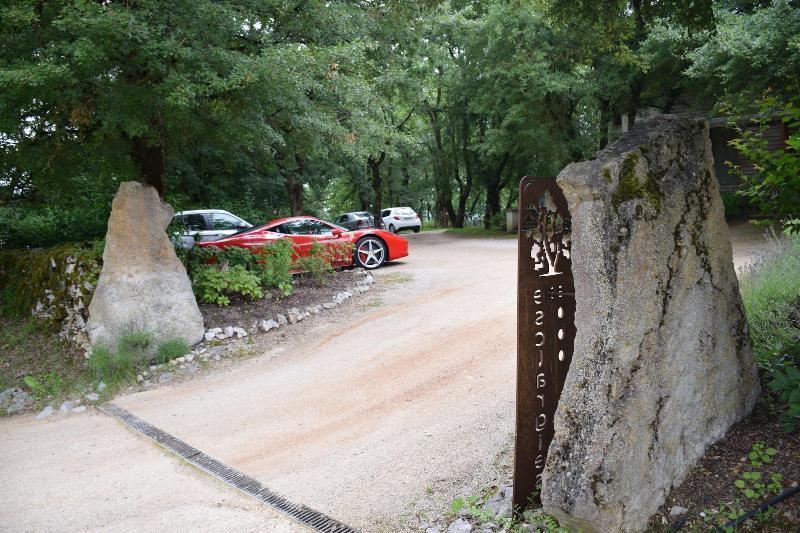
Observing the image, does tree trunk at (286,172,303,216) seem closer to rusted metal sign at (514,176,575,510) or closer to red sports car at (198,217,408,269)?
red sports car at (198,217,408,269)

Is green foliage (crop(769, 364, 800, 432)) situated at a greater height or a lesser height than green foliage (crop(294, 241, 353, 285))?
lesser

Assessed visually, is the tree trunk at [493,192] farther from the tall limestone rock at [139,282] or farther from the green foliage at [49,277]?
the tall limestone rock at [139,282]

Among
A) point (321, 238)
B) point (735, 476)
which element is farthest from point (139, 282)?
point (735, 476)

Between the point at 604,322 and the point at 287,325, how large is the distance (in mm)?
6935

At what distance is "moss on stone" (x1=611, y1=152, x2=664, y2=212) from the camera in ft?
8.96

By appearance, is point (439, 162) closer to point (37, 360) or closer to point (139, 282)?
point (139, 282)

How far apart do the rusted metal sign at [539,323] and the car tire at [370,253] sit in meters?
10.3

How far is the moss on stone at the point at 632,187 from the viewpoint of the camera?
2.73 metres

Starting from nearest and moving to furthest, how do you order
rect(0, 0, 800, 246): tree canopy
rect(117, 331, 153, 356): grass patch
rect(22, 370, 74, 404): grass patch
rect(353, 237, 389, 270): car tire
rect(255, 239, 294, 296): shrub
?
rect(0, 0, 800, 246): tree canopy, rect(22, 370, 74, 404): grass patch, rect(117, 331, 153, 356): grass patch, rect(255, 239, 294, 296): shrub, rect(353, 237, 389, 270): car tire

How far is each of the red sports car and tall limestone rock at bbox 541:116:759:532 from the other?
9622 mm

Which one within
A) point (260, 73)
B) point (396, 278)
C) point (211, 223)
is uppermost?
point (260, 73)

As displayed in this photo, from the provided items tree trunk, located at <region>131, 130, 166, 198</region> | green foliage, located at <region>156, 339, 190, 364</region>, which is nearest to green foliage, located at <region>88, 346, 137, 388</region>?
green foliage, located at <region>156, 339, 190, 364</region>

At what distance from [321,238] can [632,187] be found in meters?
10.4

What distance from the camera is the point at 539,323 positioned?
10.6ft
